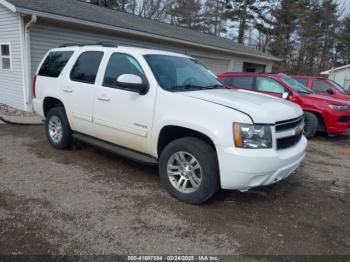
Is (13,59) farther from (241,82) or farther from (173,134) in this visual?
(173,134)

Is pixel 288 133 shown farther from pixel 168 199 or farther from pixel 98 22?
pixel 98 22

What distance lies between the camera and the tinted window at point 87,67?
191 inches

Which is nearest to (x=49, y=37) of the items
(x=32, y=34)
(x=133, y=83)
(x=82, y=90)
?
(x=32, y=34)

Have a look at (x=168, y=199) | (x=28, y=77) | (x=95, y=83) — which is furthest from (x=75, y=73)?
(x=28, y=77)

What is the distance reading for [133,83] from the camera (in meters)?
3.88

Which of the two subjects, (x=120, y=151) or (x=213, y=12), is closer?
(x=120, y=151)

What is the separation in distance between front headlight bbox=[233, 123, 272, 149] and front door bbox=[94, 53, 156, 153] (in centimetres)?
123

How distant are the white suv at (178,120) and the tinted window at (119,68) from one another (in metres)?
0.01

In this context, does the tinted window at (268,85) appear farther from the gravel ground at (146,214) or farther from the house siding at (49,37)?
the house siding at (49,37)

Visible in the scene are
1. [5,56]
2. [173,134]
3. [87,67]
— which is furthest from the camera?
[5,56]

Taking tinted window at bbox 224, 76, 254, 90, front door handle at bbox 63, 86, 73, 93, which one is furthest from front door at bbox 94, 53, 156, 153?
tinted window at bbox 224, 76, 254, 90

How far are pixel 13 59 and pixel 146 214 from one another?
8771 mm

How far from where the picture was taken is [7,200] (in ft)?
12.2

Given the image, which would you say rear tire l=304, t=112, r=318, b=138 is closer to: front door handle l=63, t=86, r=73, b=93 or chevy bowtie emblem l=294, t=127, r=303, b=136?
chevy bowtie emblem l=294, t=127, r=303, b=136
